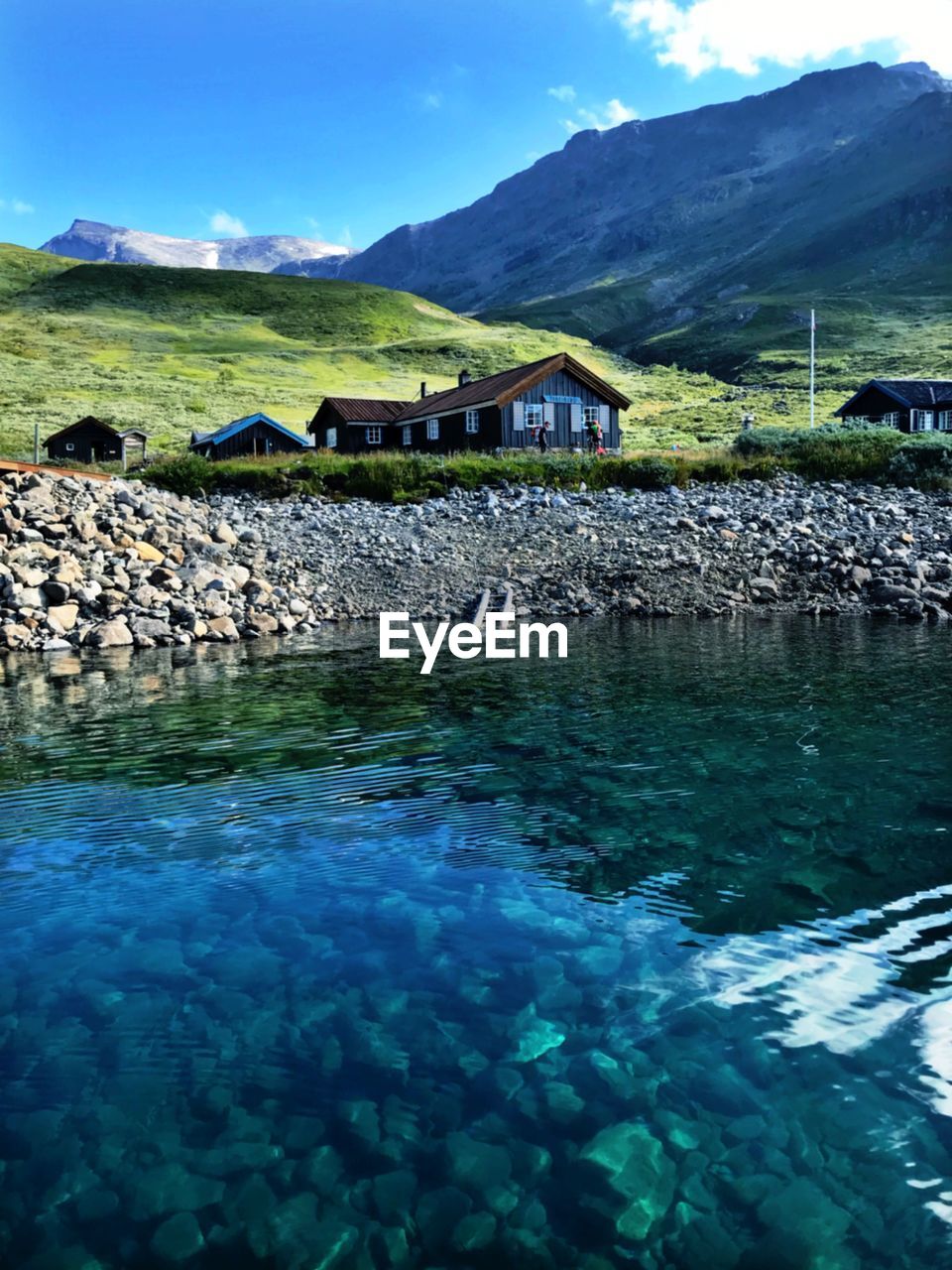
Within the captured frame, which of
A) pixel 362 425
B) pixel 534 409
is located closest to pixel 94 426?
pixel 362 425

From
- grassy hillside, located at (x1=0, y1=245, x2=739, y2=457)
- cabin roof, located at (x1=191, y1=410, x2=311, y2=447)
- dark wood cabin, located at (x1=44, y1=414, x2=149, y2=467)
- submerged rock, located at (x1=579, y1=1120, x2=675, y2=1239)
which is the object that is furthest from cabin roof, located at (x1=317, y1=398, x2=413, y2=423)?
submerged rock, located at (x1=579, y1=1120, x2=675, y2=1239)

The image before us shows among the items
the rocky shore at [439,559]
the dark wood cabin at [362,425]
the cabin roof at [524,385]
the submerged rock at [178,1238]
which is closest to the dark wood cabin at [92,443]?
the dark wood cabin at [362,425]

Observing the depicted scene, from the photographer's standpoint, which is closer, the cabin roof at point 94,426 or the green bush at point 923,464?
the green bush at point 923,464

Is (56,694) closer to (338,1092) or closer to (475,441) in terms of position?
(338,1092)

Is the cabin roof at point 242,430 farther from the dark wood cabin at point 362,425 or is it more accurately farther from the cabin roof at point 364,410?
the cabin roof at point 364,410

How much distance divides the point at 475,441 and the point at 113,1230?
5116 centimetres

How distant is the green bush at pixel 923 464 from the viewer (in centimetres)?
4044

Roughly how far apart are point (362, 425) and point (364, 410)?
1.33 metres

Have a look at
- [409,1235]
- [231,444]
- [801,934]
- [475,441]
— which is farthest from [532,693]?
[231,444]

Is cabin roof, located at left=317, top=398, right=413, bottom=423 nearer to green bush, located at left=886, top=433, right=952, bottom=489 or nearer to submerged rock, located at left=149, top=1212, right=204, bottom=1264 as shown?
green bush, located at left=886, top=433, right=952, bottom=489

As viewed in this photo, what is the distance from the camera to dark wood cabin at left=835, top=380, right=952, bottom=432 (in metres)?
60.6

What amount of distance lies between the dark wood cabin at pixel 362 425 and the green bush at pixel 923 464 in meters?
34.5

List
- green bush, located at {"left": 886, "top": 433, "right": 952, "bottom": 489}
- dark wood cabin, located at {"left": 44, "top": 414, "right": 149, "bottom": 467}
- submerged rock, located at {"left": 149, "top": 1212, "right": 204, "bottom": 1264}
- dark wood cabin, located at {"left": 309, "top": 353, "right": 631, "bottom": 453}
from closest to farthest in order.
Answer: submerged rock, located at {"left": 149, "top": 1212, "right": 204, "bottom": 1264}
green bush, located at {"left": 886, "top": 433, "right": 952, "bottom": 489}
dark wood cabin, located at {"left": 309, "top": 353, "right": 631, "bottom": 453}
dark wood cabin, located at {"left": 44, "top": 414, "right": 149, "bottom": 467}

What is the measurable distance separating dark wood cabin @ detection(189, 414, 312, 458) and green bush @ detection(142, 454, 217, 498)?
58.9ft
